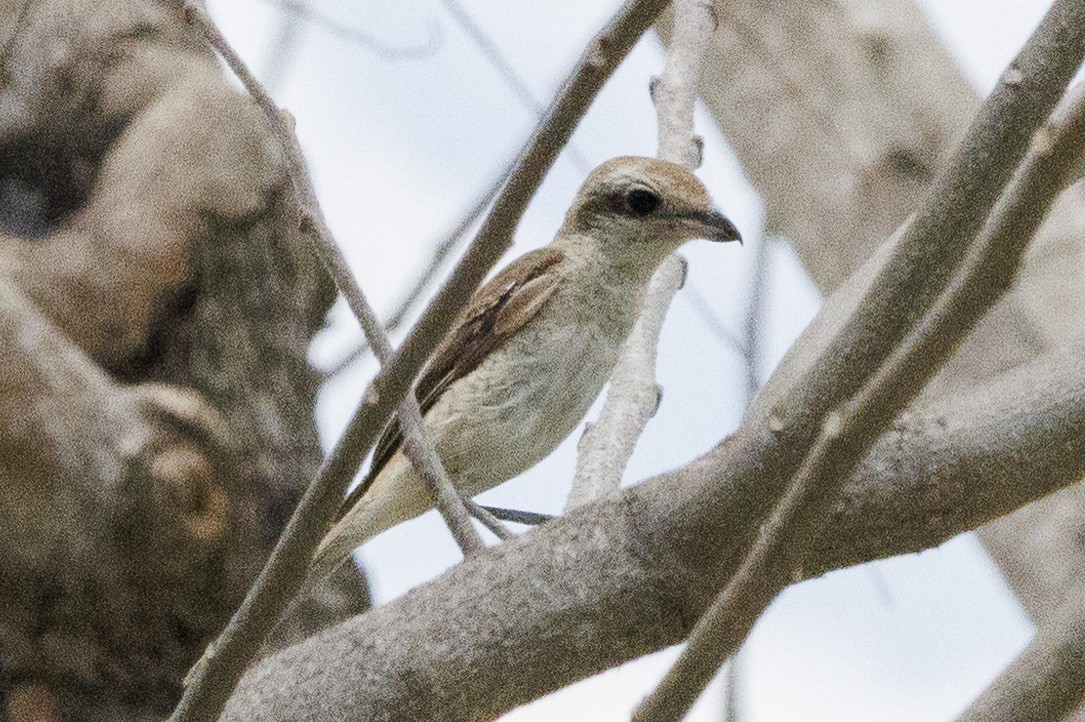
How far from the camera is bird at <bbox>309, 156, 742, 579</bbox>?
4.49 metres

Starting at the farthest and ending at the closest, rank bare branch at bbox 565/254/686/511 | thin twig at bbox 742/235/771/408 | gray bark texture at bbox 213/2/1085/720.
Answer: bare branch at bbox 565/254/686/511 < thin twig at bbox 742/235/771/408 < gray bark texture at bbox 213/2/1085/720

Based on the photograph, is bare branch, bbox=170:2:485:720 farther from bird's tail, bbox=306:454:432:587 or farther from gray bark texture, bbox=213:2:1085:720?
bird's tail, bbox=306:454:432:587

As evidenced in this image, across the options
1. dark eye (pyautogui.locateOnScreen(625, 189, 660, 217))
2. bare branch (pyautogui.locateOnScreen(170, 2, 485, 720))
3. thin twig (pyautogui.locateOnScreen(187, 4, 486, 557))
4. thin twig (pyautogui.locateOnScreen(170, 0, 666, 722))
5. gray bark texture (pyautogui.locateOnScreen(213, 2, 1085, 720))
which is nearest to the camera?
thin twig (pyautogui.locateOnScreen(170, 0, 666, 722))

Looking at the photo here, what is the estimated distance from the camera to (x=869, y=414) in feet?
5.78

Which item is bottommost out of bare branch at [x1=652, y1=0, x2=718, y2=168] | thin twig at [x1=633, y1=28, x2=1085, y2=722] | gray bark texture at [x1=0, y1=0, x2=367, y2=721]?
gray bark texture at [x1=0, y1=0, x2=367, y2=721]

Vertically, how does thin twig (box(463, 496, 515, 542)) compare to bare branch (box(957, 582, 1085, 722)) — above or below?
below

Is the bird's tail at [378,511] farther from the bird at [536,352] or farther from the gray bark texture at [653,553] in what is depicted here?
the gray bark texture at [653,553]

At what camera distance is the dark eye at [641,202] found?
4641 millimetres

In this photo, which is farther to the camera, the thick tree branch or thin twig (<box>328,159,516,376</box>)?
thin twig (<box>328,159,516,376</box>)

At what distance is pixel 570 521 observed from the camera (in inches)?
105

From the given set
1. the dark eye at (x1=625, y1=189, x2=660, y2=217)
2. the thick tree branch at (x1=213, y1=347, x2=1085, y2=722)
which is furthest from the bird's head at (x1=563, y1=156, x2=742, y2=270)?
the thick tree branch at (x1=213, y1=347, x2=1085, y2=722)

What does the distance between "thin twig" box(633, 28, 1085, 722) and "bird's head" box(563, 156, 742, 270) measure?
9.17ft

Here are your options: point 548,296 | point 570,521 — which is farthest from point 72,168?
point 570,521

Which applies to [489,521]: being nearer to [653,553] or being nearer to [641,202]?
[641,202]
